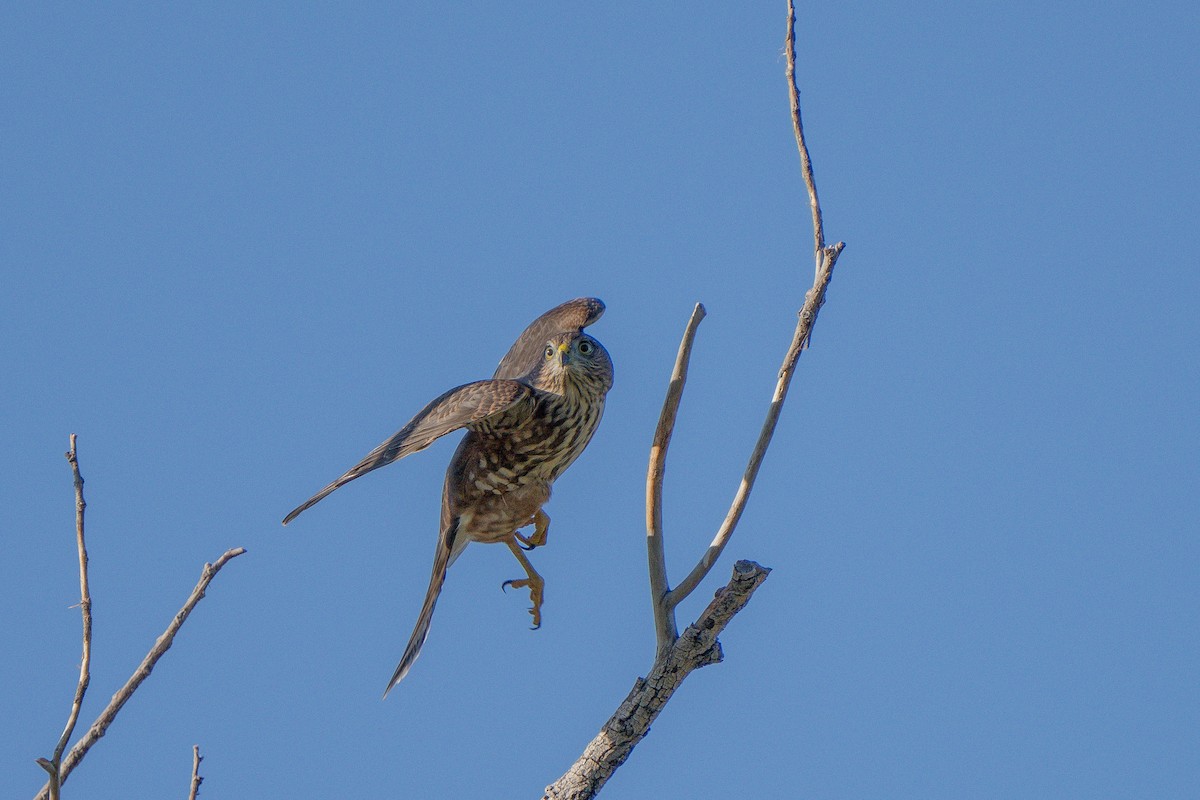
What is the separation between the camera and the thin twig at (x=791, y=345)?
122 inches

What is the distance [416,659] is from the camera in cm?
488

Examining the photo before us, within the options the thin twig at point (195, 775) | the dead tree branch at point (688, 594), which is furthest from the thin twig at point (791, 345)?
the thin twig at point (195, 775)

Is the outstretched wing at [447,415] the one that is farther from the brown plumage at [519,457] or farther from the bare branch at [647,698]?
the bare branch at [647,698]

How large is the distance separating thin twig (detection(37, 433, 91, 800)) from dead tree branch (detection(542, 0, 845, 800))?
1.20 metres

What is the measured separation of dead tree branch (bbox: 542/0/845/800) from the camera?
311 cm

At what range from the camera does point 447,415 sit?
15.3 feet

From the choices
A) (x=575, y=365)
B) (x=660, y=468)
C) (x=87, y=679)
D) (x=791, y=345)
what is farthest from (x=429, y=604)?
(x=87, y=679)

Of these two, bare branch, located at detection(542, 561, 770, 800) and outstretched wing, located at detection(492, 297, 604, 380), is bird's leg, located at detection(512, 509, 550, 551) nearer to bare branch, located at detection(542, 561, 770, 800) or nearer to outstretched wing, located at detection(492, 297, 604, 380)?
outstretched wing, located at detection(492, 297, 604, 380)

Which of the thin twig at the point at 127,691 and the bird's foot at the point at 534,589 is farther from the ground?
the bird's foot at the point at 534,589

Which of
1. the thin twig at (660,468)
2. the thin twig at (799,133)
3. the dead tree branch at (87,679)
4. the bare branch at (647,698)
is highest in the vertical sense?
the thin twig at (799,133)

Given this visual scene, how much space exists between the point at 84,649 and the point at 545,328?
3.45m

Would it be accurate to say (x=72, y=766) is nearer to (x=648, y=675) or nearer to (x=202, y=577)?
(x=202, y=577)

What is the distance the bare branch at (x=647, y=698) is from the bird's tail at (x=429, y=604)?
5.26 feet

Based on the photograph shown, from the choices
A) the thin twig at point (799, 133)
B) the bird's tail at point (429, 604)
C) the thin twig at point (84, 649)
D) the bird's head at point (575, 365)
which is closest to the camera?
the thin twig at point (84, 649)
